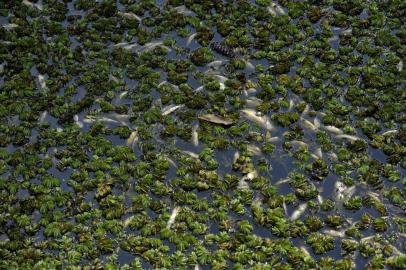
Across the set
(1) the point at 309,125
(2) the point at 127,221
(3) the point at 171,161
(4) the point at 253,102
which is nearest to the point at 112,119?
(3) the point at 171,161

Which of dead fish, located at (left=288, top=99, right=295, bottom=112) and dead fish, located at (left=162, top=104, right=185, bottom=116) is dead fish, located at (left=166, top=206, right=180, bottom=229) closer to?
dead fish, located at (left=162, top=104, right=185, bottom=116)

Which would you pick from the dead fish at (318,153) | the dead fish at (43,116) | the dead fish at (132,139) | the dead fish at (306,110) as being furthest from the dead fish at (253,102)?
the dead fish at (43,116)

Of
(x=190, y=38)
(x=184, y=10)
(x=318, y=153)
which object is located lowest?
(x=318, y=153)

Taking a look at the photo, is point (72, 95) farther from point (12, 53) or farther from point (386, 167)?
point (386, 167)

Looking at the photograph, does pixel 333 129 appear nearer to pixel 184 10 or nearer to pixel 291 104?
pixel 291 104

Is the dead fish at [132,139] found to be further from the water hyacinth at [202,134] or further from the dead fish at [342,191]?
the dead fish at [342,191]

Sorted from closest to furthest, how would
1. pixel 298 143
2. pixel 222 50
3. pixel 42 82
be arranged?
pixel 298 143 → pixel 42 82 → pixel 222 50
